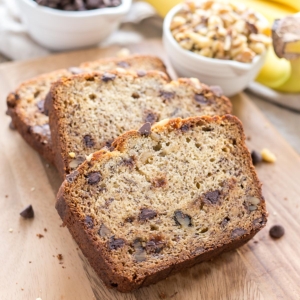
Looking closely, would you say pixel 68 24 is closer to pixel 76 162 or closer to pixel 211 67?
pixel 211 67

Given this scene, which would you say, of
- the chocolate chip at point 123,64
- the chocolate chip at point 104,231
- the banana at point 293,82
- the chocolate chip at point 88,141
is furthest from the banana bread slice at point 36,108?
the banana at point 293,82

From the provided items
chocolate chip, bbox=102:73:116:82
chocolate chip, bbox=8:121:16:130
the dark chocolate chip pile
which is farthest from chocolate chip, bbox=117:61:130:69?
chocolate chip, bbox=8:121:16:130

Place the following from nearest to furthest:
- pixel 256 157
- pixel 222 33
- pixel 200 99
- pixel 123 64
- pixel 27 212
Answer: pixel 27 212 → pixel 200 99 → pixel 256 157 → pixel 222 33 → pixel 123 64

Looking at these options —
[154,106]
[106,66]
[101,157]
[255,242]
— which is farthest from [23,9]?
[255,242]

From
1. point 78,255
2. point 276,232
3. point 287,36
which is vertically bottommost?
point 78,255

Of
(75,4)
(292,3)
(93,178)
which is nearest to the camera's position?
(93,178)

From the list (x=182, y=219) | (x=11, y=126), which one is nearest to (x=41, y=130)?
(x=11, y=126)

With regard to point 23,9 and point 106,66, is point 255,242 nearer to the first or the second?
point 106,66

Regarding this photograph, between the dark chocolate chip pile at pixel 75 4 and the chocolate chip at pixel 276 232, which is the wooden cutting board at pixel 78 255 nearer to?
the chocolate chip at pixel 276 232
